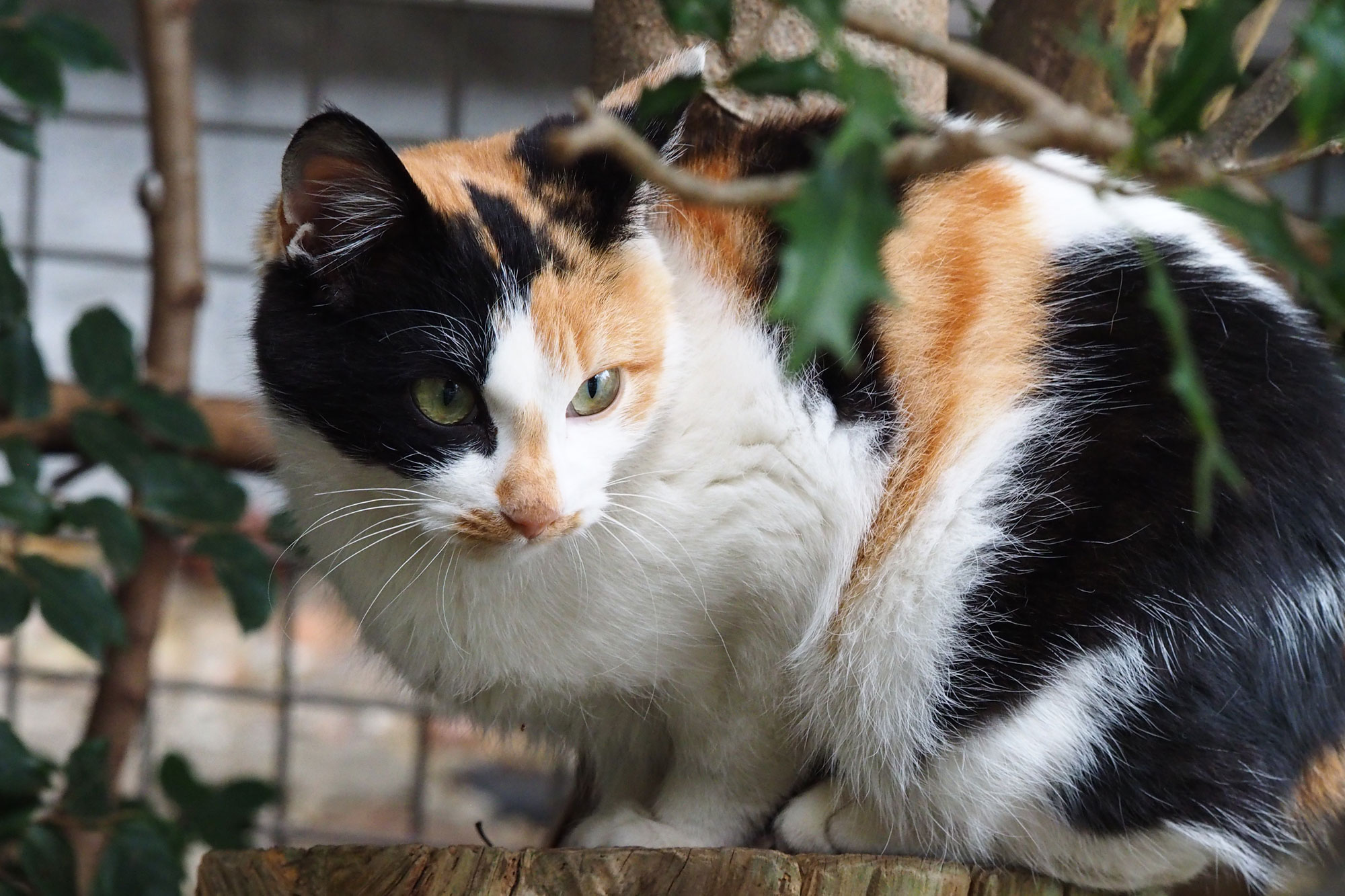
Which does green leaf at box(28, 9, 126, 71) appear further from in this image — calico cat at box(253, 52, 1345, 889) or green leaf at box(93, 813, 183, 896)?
green leaf at box(93, 813, 183, 896)

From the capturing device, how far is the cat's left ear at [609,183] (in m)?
1.06

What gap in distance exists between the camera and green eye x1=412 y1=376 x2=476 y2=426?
1.00m

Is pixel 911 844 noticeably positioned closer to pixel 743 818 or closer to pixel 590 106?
pixel 743 818

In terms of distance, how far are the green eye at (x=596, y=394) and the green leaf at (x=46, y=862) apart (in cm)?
99

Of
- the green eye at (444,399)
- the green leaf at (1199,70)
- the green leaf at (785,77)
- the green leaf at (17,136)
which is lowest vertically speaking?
the green eye at (444,399)

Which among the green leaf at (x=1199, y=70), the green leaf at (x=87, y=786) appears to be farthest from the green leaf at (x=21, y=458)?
the green leaf at (x=1199, y=70)

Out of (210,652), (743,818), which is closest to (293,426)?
(743,818)

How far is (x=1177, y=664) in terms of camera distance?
100 cm

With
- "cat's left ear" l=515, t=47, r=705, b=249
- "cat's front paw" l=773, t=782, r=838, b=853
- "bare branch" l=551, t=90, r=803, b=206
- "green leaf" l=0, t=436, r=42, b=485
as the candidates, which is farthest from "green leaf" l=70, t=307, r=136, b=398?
"bare branch" l=551, t=90, r=803, b=206

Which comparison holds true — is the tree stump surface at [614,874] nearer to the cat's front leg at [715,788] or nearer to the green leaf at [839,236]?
the cat's front leg at [715,788]

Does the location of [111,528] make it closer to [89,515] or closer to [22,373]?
[89,515]

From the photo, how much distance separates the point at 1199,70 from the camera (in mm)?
554

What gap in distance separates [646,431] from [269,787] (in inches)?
41.2

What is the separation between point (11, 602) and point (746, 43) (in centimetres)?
106
